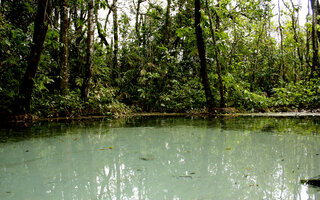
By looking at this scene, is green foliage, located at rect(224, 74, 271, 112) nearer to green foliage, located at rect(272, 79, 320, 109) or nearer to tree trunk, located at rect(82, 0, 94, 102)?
green foliage, located at rect(272, 79, 320, 109)

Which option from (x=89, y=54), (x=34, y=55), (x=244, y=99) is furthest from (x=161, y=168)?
(x=244, y=99)

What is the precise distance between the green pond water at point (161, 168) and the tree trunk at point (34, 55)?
2.28 meters

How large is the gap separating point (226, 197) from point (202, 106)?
705 centimetres

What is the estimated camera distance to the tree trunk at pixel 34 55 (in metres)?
4.89

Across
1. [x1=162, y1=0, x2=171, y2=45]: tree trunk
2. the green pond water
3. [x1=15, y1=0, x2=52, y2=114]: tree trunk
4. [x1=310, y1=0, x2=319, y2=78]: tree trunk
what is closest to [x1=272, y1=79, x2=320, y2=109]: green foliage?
[x1=310, y1=0, x2=319, y2=78]: tree trunk

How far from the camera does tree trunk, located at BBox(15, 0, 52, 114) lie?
4895 millimetres

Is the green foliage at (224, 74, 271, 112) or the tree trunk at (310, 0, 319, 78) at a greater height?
the tree trunk at (310, 0, 319, 78)

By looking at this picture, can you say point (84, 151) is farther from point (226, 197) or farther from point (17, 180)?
point (226, 197)

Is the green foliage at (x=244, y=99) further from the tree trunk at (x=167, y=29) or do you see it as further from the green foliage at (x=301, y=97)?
the tree trunk at (x=167, y=29)

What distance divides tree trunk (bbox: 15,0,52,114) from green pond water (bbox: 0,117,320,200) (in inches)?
89.7

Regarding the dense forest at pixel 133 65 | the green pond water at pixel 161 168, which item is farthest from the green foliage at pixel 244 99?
the green pond water at pixel 161 168

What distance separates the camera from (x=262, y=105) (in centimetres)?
816

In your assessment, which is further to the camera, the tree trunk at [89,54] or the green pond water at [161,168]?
the tree trunk at [89,54]

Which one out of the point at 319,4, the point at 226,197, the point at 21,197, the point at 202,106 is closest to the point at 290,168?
the point at 226,197
